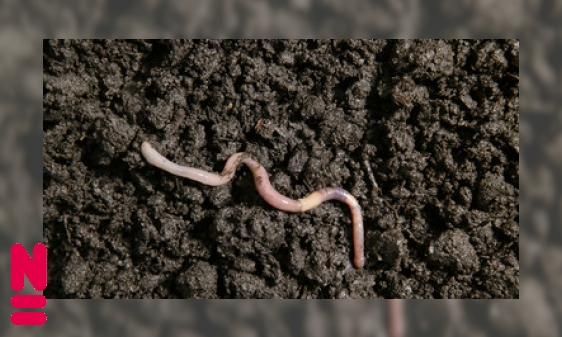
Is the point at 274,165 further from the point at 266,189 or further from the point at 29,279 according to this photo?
the point at 29,279

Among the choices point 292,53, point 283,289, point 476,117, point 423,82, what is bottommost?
point 283,289

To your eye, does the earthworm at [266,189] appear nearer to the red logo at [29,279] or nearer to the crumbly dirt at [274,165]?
the crumbly dirt at [274,165]

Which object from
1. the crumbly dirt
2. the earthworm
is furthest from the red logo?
the earthworm

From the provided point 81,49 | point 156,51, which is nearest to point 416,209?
point 156,51

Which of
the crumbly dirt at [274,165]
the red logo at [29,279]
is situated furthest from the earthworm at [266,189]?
the red logo at [29,279]

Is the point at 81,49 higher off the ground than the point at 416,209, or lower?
higher

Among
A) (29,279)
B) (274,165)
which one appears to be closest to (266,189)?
(274,165)

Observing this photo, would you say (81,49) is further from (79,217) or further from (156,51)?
(79,217)
